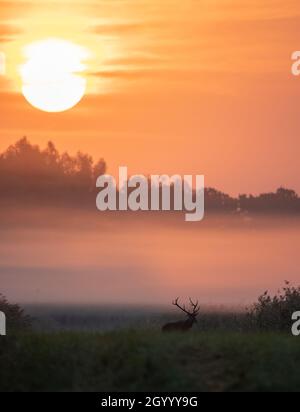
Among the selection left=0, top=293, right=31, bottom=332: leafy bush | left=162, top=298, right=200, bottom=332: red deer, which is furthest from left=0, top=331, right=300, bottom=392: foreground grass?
left=0, top=293, right=31, bottom=332: leafy bush

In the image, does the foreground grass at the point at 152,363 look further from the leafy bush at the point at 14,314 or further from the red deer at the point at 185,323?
the leafy bush at the point at 14,314

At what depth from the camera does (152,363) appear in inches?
1225

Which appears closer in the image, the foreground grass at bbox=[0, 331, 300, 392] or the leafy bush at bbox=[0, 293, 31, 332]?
the foreground grass at bbox=[0, 331, 300, 392]

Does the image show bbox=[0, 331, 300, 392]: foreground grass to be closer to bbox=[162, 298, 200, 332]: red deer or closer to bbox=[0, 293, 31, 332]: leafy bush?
bbox=[162, 298, 200, 332]: red deer

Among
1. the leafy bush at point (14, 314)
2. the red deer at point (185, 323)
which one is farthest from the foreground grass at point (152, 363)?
the leafy bush at point (14, 314)

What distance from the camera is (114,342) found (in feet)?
106

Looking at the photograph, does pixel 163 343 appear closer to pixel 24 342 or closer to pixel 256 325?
pixel 24 342

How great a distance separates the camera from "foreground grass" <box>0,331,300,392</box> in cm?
3072

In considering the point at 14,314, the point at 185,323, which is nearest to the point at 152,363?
the point at 185,323

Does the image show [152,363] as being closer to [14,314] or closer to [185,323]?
[185,323]

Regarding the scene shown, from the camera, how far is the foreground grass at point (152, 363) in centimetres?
3072
